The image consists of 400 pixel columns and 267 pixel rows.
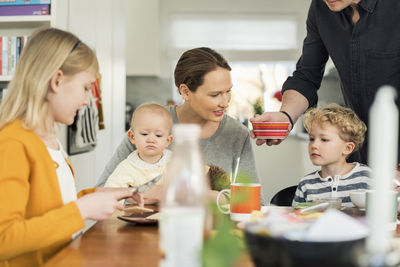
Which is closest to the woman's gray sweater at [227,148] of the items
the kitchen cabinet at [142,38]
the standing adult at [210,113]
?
the standing adult at [210,113]

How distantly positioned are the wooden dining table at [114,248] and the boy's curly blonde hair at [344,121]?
0.80 m

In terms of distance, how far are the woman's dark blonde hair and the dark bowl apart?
1.58 meters

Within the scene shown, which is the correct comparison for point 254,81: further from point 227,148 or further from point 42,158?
point 42,158

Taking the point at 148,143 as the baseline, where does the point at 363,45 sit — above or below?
above

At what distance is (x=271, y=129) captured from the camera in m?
1.95

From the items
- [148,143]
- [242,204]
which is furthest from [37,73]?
[148,143]

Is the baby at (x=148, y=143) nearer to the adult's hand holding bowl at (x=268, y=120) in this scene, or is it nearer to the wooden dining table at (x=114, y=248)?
the adult's hand holding bowl at (x=268, y=120)

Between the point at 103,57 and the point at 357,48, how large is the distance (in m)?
2.12

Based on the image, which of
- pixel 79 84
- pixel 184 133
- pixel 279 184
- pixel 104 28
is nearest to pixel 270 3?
pixel 279 184

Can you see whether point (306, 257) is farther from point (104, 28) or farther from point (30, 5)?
point (104, 28)

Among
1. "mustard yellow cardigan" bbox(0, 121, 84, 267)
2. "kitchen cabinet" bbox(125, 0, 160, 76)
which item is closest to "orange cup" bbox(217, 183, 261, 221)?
"mustard yellow cardigan" bbox(0, 121, 84, 267)

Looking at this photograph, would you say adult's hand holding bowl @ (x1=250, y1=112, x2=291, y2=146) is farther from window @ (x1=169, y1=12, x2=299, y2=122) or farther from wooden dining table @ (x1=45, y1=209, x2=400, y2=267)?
window @ (x1=169, y1=12, x2=299, y2=122)

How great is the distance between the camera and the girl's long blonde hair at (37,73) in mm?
1284

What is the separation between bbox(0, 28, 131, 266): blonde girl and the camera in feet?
3.70
